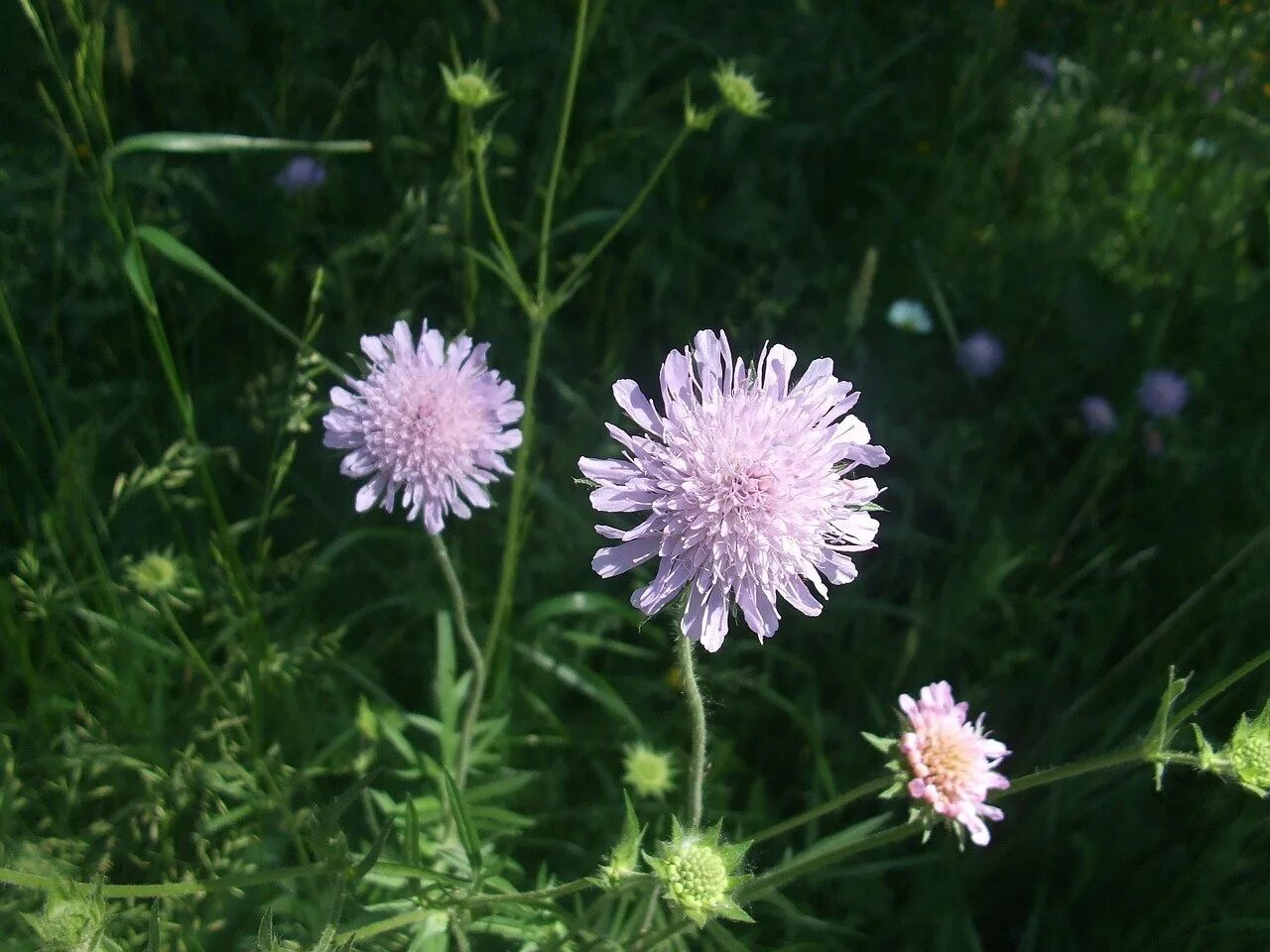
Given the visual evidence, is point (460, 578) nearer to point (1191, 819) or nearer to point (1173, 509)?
point (1191, 819)

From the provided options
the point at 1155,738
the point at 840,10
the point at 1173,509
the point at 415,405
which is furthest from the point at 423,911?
the point at 840,10

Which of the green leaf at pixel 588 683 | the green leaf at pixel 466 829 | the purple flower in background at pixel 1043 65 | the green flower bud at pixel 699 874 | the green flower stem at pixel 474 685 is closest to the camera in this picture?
the green flower bud at pixel 699 874

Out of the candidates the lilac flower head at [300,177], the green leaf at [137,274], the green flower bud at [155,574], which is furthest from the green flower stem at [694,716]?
the lilac flower head at [300,177]

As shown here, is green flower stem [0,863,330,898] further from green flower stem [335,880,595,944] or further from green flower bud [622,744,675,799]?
green flower bud [622,744,675,799]

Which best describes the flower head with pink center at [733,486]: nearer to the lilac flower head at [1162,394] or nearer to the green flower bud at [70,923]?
the green flower bud at [70,923]

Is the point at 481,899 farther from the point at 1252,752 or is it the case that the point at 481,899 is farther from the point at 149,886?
the point at 1252,752

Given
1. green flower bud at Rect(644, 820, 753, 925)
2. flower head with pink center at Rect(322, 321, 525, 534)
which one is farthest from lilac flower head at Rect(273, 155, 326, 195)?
green flower bud at Rect(644, 820, 753, 925)
